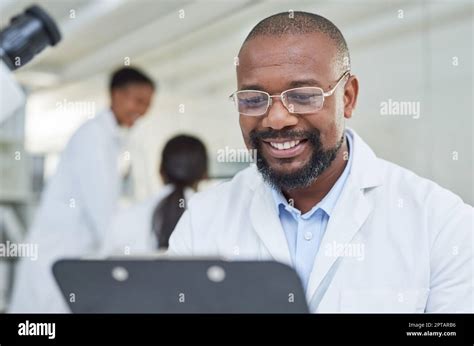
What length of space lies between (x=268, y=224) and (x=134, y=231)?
422mm

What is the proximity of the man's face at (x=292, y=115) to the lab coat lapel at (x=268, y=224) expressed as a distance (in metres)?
0.03

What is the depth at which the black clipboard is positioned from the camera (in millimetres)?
604

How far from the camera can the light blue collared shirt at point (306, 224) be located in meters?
0.81

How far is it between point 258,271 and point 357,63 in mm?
415

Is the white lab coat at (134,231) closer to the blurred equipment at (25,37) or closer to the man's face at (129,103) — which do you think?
the man's face at (129,103)

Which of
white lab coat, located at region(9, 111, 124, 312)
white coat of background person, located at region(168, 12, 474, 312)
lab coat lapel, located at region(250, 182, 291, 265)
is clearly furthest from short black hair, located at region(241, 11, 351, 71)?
white lab coat, located at region(9, 111, 124, 312)

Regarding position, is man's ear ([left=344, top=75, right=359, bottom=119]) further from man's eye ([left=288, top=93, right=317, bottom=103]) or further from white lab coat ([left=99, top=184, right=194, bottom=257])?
white lab coat ([left=99, top=184, right=194, bottom=257])

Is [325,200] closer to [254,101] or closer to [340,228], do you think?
[340,228]

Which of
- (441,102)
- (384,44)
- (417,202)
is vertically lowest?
(417,202)

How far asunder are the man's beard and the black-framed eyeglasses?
3cm

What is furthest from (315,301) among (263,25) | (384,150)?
(263,25)

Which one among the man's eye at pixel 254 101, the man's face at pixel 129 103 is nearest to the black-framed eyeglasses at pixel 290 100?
the man's eye at pixel 254 101

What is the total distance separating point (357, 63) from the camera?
89 centimetres

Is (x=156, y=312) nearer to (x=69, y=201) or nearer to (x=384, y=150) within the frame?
(x=384, y=150)
